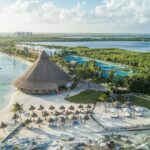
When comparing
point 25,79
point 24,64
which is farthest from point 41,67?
point 24,64

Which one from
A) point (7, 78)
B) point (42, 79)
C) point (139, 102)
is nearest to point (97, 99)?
point (139, 102)

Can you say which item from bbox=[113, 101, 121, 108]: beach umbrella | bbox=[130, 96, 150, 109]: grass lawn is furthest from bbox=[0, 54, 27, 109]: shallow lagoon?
bbox=[130, 96, 150, 109]: grass lawn

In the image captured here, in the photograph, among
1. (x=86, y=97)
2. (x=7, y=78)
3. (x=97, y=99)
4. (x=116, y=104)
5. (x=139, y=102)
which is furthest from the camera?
(x=7, y=78)

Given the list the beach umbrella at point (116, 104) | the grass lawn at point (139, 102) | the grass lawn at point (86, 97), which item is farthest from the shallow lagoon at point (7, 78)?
the grass lawn at point (139, 102)

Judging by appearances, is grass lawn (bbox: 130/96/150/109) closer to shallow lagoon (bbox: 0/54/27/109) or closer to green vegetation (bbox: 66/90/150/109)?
green vegetation (bbox: 66/90/150/109)

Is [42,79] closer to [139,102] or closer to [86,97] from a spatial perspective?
[86,97]

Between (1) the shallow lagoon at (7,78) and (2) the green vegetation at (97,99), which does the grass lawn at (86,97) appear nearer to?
(2) the green vegetation at (97,99)
